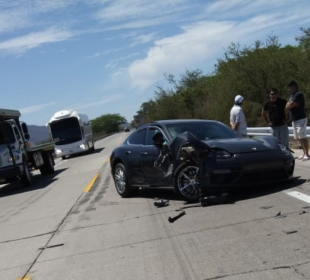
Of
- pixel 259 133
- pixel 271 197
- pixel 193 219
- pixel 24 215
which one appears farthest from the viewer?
pixel 259 133

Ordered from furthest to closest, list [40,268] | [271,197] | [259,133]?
[259,133] < [271,197] < [40,268]

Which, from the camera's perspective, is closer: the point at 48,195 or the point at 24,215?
the point at 24,215

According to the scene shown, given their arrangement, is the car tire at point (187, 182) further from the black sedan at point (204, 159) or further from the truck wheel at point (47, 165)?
the truck wheel at point (47, 165)

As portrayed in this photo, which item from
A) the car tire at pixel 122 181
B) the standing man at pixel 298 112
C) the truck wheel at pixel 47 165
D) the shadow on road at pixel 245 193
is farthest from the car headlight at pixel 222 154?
the truck wheel at pixel 47 165

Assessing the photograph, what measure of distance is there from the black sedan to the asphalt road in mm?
336

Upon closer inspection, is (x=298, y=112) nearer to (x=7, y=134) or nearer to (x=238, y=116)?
(x=238, y=116)

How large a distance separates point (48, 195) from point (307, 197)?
790 centimetres

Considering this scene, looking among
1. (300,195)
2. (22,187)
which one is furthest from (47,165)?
(300,195)

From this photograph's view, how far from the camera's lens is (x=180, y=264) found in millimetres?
5164

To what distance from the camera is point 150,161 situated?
9.11 meters

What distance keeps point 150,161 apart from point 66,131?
84.6ft

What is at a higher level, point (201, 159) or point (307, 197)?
point (201, 159)

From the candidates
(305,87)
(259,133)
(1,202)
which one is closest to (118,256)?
(1,202)

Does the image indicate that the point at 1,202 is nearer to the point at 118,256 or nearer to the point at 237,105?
the point at 237,105
